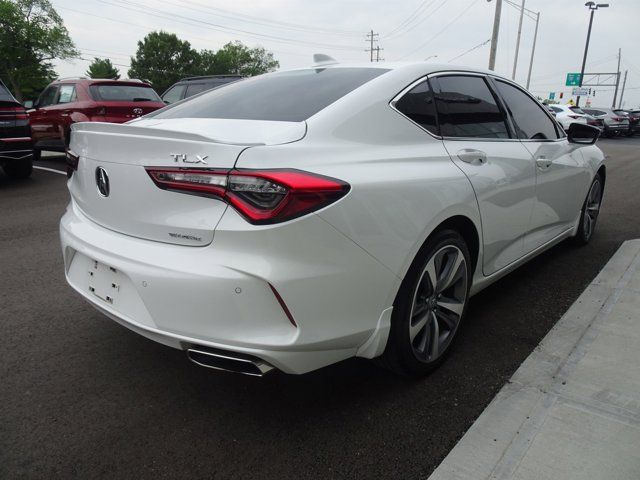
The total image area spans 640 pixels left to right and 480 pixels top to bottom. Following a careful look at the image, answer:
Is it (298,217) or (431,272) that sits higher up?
(298,217)

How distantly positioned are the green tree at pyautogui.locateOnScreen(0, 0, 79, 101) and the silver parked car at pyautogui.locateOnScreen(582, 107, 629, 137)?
53.0 meters

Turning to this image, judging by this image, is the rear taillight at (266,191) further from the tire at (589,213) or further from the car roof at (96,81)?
the car roof at (96,81)

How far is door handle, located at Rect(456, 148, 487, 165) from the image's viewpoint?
2518mm

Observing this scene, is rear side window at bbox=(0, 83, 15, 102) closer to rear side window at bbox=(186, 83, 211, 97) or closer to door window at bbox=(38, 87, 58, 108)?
door window at bbox=(38, 87, 58, 108)

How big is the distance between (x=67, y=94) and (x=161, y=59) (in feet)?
241

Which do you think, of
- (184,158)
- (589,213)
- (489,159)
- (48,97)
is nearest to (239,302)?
(184,158)

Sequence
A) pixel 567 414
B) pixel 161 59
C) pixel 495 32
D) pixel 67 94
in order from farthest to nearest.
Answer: pixel 161 59 → pixel 495 32 → pixel 67 94 → pixel 567 414

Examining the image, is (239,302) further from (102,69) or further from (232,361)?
(102,69)

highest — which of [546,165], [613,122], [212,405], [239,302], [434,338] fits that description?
[546,165]

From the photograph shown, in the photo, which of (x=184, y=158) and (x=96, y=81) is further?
(x=96, y=81)

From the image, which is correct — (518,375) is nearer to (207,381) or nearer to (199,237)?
(207,381)

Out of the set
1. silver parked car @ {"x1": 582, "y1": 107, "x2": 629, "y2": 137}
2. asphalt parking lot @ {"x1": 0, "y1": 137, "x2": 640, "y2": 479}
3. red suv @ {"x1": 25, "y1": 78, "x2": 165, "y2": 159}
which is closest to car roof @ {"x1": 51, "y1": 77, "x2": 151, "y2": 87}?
red suv @ {"x1": 25, "y1": 78, "x2": 165, "y2": 159}

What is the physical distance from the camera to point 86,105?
27.3 ft

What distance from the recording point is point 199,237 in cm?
180
